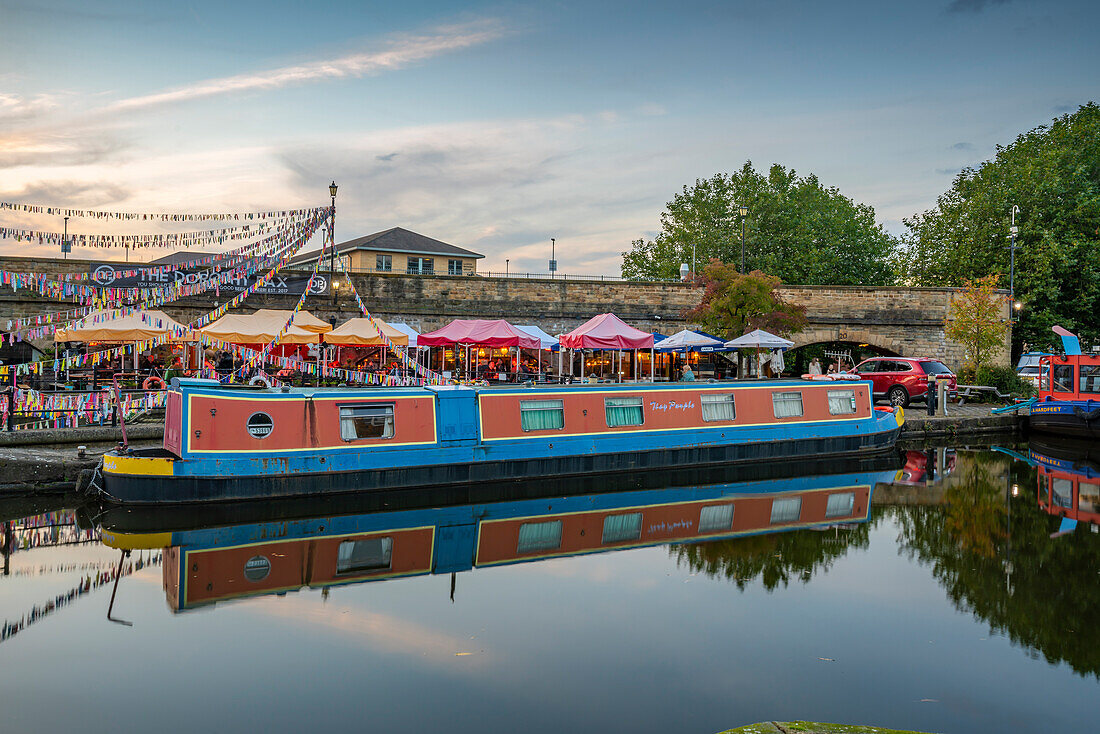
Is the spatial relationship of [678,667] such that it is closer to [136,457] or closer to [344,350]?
[136,457]

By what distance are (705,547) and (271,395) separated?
6301 millimetres

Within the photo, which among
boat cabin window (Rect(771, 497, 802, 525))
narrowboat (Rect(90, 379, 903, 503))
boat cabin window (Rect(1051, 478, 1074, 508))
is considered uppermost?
narrowboat (Rect(90, 379, 903, 503))

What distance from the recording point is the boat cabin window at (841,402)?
50.4ft

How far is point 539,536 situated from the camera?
9.62 meters

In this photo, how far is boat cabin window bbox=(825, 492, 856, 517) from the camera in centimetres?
1113

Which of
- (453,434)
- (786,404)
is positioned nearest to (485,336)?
(453,434)

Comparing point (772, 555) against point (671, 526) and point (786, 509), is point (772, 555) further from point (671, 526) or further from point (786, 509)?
point (786, 509)

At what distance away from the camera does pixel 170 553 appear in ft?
27.8

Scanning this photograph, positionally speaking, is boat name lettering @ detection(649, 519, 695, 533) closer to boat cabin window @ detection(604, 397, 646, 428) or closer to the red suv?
boat cabin window @ detection(604, 397, 646, 428)

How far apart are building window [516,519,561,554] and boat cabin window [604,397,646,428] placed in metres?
3.19

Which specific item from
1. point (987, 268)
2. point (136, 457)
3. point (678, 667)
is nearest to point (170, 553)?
point (136, 457)

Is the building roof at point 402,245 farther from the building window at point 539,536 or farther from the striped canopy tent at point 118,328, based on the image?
the building window at point 539,536

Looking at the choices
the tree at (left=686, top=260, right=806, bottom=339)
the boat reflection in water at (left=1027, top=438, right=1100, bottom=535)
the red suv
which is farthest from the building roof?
the boat reflection in water at (left=1027, top=438, right=1100, bottom=535)

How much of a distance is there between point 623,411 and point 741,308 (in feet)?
27.8
